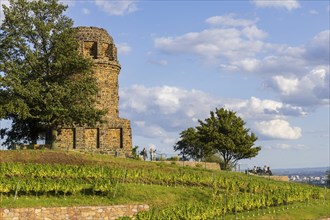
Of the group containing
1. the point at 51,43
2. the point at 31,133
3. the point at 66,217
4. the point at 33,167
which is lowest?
the point at 66,217

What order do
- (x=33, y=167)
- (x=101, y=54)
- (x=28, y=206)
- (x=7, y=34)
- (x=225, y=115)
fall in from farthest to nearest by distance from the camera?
(x=225, y=115)
(x=101, y=54)
(x=7, y=34)
(x=33, y=167)
(x=28, y=206)

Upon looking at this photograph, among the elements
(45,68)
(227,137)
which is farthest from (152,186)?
(227,137)

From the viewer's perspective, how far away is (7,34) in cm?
4641

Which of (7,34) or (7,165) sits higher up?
(7,34)

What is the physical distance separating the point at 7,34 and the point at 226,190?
24840mm

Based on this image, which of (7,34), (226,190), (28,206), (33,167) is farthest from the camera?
(7,34)

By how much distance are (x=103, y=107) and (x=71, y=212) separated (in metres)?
Answer: 28.1

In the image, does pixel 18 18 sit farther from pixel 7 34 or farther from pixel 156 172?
pixel 156 172

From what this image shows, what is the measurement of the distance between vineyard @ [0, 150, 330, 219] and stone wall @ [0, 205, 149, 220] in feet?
4.02

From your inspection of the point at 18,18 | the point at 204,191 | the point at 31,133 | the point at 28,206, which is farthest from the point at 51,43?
the point at 28,206

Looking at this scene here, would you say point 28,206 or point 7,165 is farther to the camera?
point 7,165

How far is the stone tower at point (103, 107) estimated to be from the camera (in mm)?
52312

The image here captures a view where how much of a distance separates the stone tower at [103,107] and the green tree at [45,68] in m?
4.49

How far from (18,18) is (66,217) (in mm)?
26197
